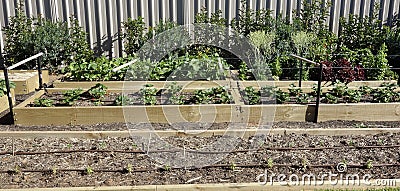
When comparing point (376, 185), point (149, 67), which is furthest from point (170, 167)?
point (149, 67)

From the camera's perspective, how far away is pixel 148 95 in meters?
5.34

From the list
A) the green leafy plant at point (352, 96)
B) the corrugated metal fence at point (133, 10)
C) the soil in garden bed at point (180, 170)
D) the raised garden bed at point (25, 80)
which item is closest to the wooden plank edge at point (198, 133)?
the soil in garden bed at point (180, 170)

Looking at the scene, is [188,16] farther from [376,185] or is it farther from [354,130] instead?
[376,185]

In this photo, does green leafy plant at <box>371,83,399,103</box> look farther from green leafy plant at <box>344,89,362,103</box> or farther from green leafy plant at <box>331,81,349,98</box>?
green leafy plant at <box>331,81,349,98</box>

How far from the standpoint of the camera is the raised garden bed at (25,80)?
Result: 20.3 ft

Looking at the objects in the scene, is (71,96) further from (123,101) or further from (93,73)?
(93,73)

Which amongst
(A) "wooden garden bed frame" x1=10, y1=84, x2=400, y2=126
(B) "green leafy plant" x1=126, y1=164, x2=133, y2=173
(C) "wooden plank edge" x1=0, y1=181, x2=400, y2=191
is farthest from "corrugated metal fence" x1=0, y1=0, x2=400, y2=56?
(C) "wooden plank edge" x1=0, y1=181, x2=400, y2=191

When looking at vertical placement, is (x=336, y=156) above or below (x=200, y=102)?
below

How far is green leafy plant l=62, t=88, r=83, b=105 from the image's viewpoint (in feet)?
17.2

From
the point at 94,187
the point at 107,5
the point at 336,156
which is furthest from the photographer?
the point at 107,5

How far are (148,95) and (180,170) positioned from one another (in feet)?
5.51

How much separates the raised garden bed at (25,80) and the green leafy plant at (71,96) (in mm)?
1046

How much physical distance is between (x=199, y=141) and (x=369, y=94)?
2671 millimetres

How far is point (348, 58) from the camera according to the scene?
7.00 m
